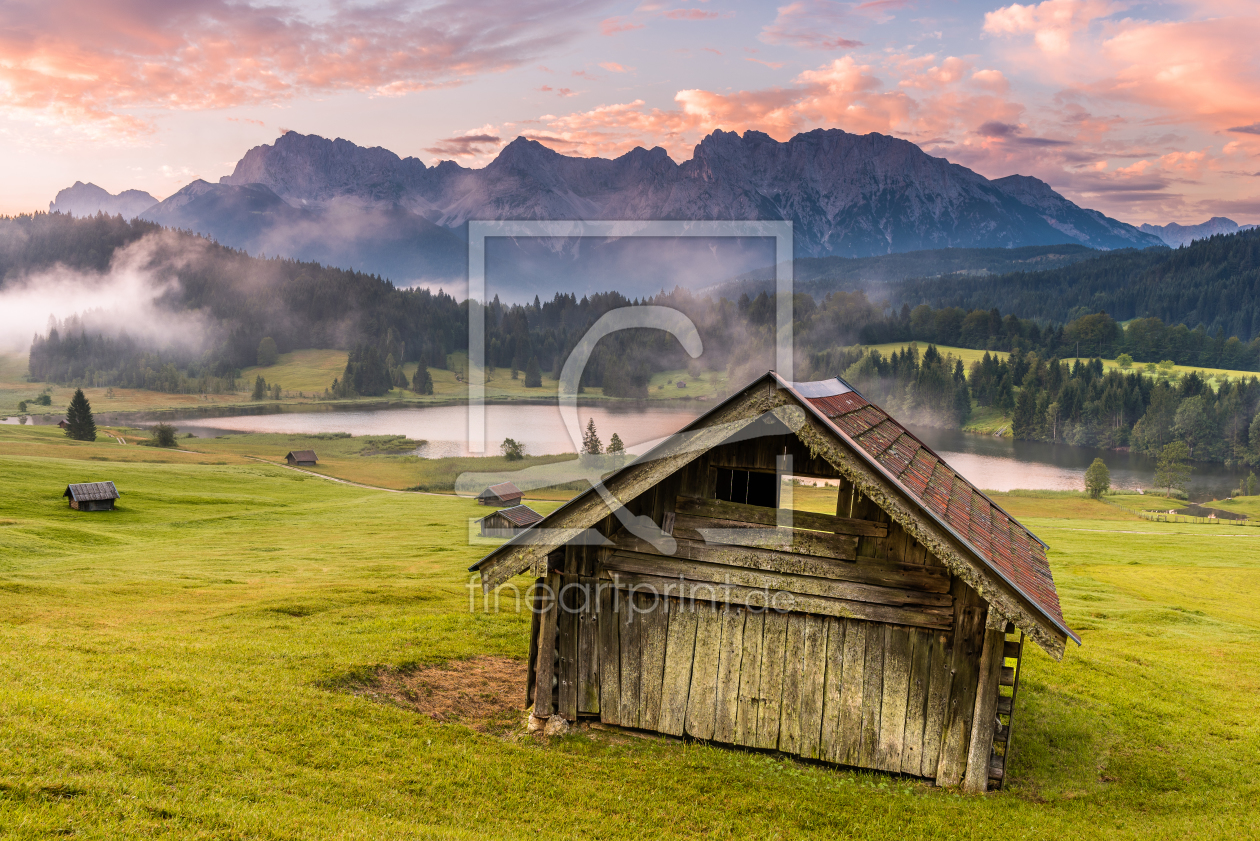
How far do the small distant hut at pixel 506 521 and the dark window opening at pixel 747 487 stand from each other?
43.2 meters

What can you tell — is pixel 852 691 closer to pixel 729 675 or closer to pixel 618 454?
pixel 729 675

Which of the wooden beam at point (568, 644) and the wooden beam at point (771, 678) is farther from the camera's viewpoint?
the wooden beam at point (568, 644)

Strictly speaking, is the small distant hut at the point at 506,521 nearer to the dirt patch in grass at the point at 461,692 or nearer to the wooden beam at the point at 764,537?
the dirt patch in grass at the point at 461,692

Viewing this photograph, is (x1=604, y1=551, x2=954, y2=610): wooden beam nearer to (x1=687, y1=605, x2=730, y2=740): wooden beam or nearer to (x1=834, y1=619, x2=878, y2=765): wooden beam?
(x1=834, y1=619, x2=878, y2=765): wooden beam

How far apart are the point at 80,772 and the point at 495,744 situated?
550 cm

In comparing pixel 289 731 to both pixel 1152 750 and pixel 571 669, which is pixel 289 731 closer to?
pixel 571 669

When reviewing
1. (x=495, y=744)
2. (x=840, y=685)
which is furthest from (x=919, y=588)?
(x=495, y=744)

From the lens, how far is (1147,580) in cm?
3841

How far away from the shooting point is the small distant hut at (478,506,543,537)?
54625mm

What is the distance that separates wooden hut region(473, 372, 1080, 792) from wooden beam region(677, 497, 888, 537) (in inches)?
0.9

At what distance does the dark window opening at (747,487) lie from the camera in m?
12.5

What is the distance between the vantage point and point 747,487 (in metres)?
12.5

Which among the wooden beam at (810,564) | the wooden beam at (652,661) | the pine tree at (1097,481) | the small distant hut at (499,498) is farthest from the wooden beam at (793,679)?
the pine tree at (1097,481)

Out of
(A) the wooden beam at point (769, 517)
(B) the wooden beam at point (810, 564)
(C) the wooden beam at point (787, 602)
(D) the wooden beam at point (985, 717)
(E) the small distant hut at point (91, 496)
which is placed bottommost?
(E) the small distant hut at point (91, 496)
